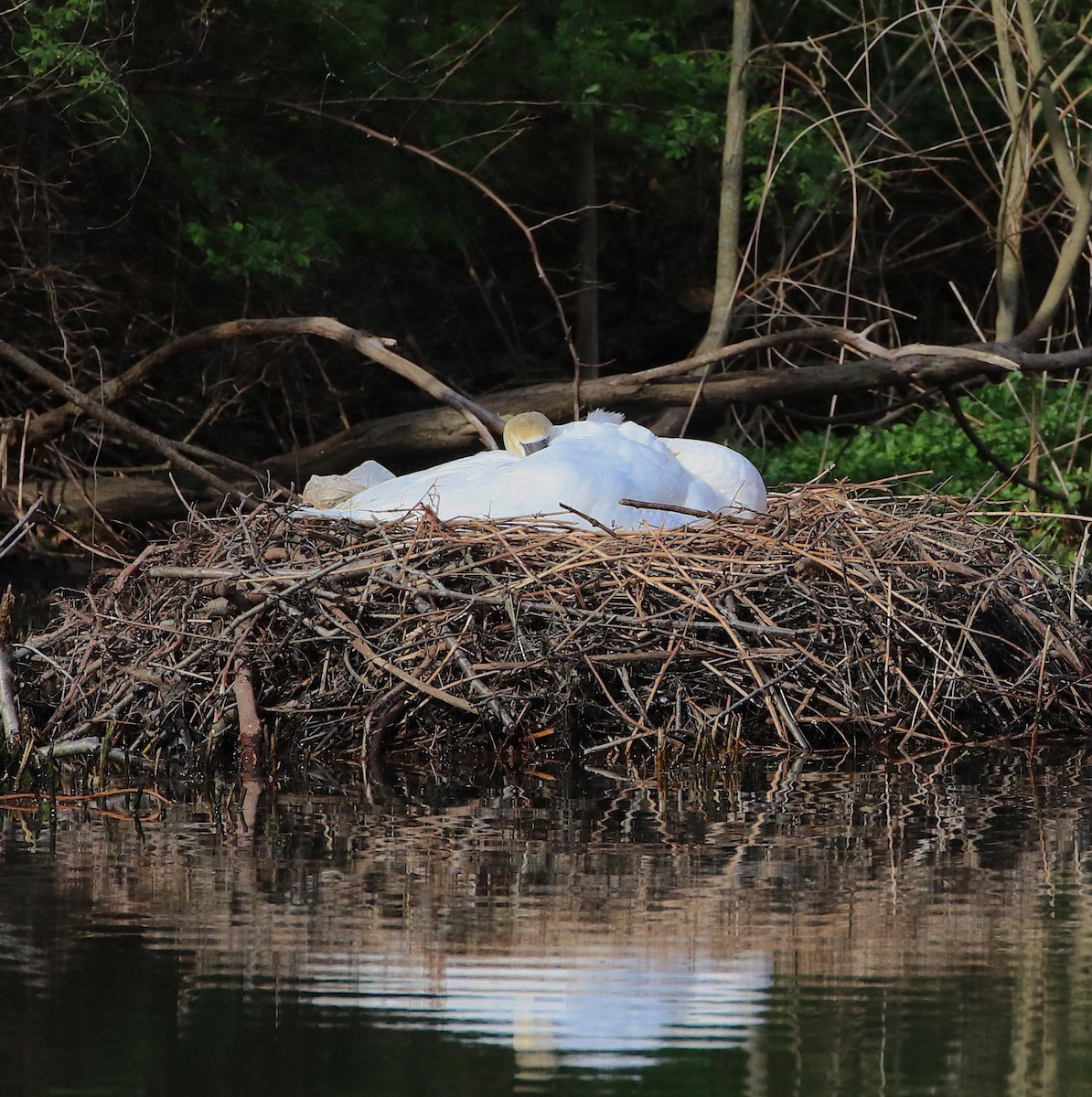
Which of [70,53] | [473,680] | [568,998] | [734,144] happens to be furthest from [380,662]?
[734,144]

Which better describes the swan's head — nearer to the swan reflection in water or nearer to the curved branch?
the curved branch

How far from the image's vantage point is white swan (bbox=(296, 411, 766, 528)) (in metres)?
6.92

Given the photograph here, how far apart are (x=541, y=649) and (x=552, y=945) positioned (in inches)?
98.1

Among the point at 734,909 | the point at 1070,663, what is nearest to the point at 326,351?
the point at 1070,663

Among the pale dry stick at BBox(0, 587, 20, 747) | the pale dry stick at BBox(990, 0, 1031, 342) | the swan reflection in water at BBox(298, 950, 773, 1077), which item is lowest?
the swan reflection in water at BBox(298, 950, 773, 1077)

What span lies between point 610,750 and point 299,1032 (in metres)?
3.22

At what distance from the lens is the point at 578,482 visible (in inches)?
272

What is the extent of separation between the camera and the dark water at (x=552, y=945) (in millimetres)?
3016

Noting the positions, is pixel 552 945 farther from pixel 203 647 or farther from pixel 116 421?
pixel 116 421

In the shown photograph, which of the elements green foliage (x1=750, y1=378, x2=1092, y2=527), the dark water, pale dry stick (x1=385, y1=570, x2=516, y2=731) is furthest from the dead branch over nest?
green foliage (x1=750, y1=378, x2=1092, y2=527)

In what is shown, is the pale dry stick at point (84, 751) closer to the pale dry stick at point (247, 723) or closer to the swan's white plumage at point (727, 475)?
the pale dry stick at point (247, 723)

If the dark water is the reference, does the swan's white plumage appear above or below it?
above

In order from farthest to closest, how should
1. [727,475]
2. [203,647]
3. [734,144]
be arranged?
[734,144], [727,475], [203,647]

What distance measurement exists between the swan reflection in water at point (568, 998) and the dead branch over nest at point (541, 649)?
2505 millimetres
